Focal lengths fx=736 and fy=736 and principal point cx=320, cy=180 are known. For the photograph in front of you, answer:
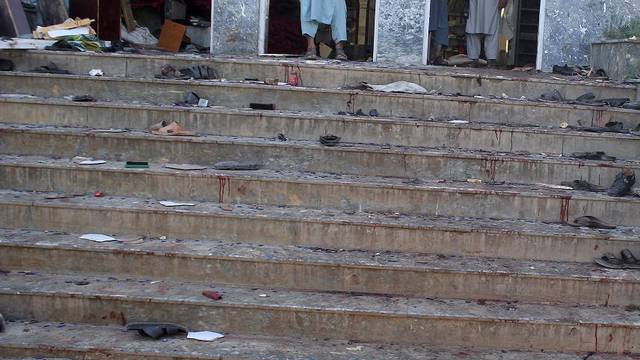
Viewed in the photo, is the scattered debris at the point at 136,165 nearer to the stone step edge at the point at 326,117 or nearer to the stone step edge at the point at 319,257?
the stone step edge at the point at 326,117

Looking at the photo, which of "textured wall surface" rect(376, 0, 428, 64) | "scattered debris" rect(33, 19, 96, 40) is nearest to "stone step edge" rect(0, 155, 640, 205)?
"scattered debris" rect(33, 19, 96, 40)

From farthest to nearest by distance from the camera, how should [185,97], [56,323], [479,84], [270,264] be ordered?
[479,84] → [185,97] → [270,264] → [56,323]

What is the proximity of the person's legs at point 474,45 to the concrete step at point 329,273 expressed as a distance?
19.4 feet

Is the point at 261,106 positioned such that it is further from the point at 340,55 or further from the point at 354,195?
the point at 340,55

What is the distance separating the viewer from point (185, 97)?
690cm

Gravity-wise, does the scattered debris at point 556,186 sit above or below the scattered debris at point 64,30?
below

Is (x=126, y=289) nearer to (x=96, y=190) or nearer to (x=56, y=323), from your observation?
(x=56, y=323)

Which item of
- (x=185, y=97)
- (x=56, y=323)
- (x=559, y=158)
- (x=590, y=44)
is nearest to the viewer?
(x=56, y=323)

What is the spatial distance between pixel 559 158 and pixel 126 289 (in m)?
3.69

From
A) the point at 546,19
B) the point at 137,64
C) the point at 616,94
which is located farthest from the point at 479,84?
the point at 137,64

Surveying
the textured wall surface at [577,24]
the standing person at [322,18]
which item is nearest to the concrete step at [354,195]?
the standing person at [322,18]

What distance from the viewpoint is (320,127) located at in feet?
21.1

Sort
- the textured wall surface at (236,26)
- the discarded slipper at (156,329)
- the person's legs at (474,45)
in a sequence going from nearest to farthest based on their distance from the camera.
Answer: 1. the discarded slipper at (156,329)
2. the textured wall surface at (236,26)
3. the person's legs at (474,45)

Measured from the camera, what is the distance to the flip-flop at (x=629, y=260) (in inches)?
204
